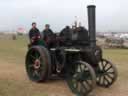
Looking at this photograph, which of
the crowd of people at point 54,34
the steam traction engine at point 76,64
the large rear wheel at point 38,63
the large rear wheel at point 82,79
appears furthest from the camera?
the large rear wheel at point 38,63

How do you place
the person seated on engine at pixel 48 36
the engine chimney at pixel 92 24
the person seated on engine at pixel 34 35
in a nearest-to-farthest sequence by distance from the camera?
the engine chimney at pixel 92 24, the person seated on engine at pixel 48 36, the person seated on engine at pixel 34 35

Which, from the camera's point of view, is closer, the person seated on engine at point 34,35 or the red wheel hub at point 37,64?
the red wheel hub at point 37,64

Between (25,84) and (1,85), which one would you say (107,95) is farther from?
(1,85)

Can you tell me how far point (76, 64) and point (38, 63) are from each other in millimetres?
1554

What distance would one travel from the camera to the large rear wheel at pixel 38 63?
8.35 meters

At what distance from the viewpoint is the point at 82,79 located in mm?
7445

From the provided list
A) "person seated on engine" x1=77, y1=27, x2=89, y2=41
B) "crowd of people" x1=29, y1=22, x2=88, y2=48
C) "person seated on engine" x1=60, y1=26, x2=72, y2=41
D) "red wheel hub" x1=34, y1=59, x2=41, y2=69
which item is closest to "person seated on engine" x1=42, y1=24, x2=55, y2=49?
"crowd of people" x1=29, y1=22, x2=88, y2=48

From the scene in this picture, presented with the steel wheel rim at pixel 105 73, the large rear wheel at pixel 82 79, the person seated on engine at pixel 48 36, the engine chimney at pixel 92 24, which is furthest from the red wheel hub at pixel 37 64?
the engine chimney at pixel 92 24

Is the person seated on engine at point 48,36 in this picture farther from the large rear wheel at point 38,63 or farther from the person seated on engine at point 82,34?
the person seated on engine at point 82,34

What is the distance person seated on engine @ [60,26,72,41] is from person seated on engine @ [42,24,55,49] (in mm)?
307

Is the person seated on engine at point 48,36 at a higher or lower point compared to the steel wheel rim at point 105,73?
higher

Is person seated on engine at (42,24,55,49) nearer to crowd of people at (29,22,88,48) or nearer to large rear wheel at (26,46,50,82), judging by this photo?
crowd of people at (29,22,88,48)

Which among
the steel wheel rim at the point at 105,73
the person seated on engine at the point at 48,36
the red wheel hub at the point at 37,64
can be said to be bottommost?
the steel wheel rim at the point at 105,73

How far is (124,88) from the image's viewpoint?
8516 millimetres
